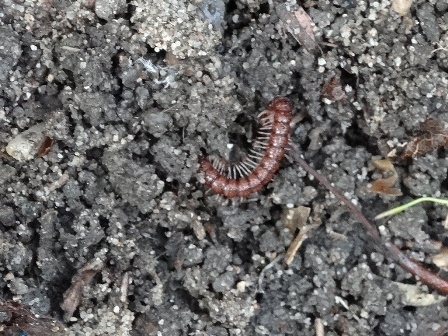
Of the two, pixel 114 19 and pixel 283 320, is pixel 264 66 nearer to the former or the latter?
pixel 114 19

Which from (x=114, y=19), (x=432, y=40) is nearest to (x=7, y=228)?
(x=114, y=19)

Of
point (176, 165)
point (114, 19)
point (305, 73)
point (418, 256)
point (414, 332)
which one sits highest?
point (114, 19)

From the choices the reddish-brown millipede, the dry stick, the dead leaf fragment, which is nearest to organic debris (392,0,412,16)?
the dead leaf fragment

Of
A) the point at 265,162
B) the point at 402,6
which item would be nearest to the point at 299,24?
the point at 402,6

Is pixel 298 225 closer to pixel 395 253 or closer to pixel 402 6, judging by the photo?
pixel 395 253

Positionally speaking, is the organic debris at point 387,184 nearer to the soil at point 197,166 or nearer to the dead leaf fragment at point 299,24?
the soil at point 197,166

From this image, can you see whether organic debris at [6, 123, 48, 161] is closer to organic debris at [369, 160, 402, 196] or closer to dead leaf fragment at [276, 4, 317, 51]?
dead leaf fragment at [276, 4, 317, 51]

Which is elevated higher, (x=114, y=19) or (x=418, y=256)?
(x=114, y=19)
